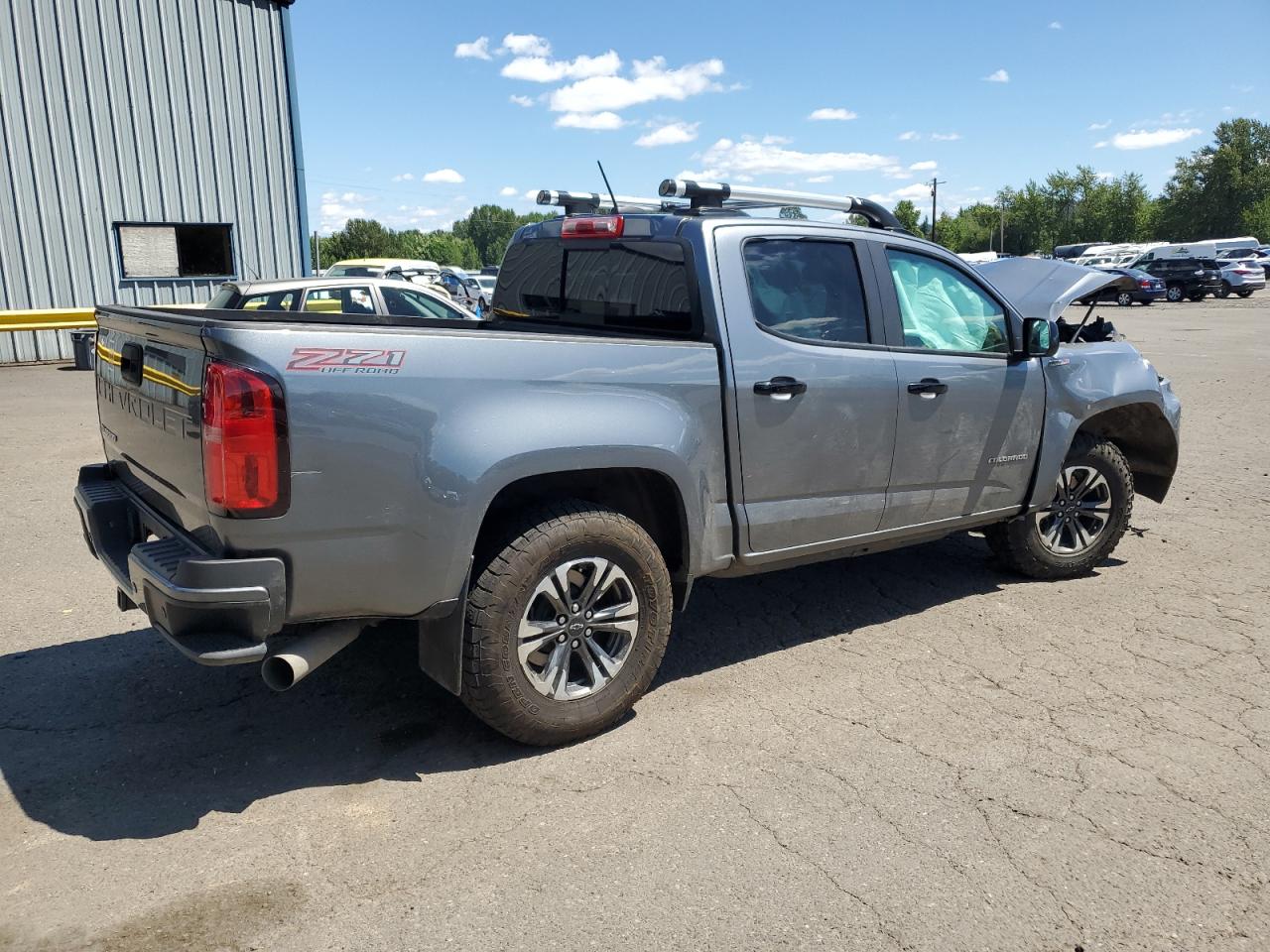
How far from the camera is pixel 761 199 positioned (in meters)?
4.49

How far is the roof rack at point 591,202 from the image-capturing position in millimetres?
4984

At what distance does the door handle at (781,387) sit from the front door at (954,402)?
0.65 meters

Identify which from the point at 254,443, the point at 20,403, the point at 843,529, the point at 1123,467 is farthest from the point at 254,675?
the point at 20,403

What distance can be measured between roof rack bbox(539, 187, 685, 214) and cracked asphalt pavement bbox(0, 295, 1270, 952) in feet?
6.95

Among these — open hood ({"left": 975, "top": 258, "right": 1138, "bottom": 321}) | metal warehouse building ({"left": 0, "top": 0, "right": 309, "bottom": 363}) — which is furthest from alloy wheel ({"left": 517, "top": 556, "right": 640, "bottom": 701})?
metal warehouse building ({"left": 0, "top": 0, "right": 309, "bottom": 363})

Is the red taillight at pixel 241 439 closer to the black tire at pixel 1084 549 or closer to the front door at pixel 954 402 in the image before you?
the front door at pixel 954 402

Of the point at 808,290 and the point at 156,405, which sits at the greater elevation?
the point at 808,290

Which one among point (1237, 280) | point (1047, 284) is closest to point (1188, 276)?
point (1237, 280)

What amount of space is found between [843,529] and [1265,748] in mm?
1760

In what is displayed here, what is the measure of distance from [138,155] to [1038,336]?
16.2 m

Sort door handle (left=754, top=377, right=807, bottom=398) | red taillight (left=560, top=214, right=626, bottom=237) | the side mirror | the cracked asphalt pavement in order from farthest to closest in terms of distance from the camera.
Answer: the side mirror → red taillight (left=560, top=214, right=626, bottom=237) → door handle (left=754, top=377, right=807, bottom=398) → the cracked asphalt pavement

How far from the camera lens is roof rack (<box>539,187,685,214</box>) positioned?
4.98 metres

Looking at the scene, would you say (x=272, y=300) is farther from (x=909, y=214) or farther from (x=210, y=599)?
(x=909, y=214)

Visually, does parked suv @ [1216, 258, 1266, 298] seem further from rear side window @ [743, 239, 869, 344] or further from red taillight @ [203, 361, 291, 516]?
Answer: red taillight @ [203, 361, 291, 516]
